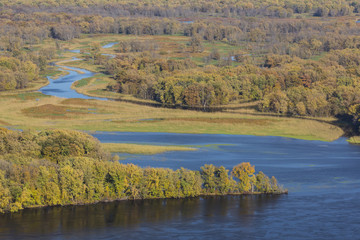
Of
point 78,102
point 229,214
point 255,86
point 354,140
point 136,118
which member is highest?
point 255,86

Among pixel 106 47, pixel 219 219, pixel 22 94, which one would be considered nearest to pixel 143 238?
pixel 219 219

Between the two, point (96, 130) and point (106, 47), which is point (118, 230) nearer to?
point (96, 130)

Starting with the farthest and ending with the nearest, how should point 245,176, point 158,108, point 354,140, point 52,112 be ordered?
point 158,108
point 52,112
point 354,140
point 245,176

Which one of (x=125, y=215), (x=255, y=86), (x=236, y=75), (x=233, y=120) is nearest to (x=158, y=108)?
(x=233, y=120)

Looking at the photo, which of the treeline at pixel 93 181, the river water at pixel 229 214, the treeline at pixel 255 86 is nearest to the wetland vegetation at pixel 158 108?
the treeline at pixel 93 181

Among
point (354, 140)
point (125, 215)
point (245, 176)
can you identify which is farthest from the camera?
point (354, 140)

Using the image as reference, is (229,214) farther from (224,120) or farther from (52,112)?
(52,112)
